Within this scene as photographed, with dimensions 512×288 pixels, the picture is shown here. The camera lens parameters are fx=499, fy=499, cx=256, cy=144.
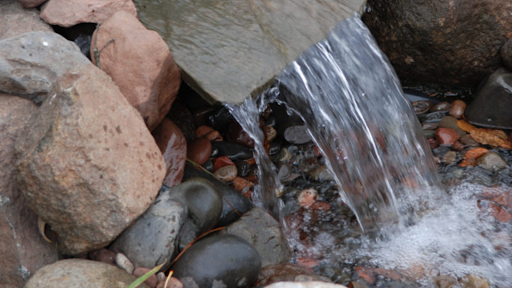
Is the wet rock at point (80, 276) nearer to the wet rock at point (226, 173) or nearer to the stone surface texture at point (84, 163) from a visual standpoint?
the stone surface texture at point (84, 163)

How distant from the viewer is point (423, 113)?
420cm

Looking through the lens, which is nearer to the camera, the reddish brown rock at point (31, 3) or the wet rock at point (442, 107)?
the reddish brown rock at point (31, 3)

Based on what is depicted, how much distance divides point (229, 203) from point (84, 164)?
1098 millimetres

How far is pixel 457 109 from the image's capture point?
13.5 feet

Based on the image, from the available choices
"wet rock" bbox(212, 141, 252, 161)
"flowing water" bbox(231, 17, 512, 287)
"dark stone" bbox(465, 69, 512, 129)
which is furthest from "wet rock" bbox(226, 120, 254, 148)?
"dark stone" bbox(465, 69, 512, 129)

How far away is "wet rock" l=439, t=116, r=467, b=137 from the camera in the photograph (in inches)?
157

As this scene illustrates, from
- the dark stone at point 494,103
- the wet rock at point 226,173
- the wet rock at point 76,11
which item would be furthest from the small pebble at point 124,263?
the dark stone at point 494,103

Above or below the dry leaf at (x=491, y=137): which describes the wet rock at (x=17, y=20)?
below

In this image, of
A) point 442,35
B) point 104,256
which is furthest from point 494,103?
point 104,256

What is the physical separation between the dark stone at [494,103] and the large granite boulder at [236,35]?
1284 millimetres

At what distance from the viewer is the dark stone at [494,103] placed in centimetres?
387

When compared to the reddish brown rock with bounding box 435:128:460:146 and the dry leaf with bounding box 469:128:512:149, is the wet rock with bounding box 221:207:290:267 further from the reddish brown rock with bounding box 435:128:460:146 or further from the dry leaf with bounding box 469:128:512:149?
the dry leaf with bounding box 469:128:512:149

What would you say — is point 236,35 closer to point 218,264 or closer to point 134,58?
point 134,58

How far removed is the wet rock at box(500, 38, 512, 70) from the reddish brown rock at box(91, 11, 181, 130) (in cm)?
262
